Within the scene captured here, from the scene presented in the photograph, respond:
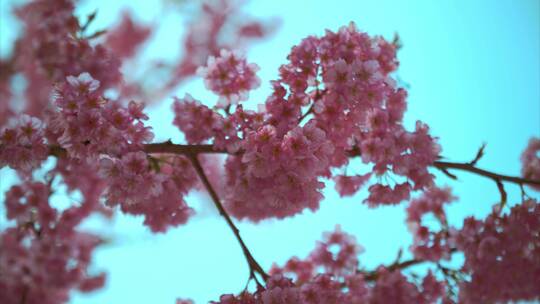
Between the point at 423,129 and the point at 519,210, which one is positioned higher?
the point at 423,129

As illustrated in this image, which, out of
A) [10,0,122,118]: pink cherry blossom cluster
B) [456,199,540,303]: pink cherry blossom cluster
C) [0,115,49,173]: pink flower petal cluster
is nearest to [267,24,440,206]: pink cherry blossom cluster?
[456,199,540,303]: pink cherry blossom cluster

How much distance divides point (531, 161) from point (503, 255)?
111cm

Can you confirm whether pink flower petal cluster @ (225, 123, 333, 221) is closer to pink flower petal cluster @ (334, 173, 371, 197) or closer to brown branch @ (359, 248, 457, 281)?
pink flower petal cluster @ (334, 173, 371, 197)

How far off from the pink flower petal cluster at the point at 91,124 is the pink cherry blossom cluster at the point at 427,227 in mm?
2001

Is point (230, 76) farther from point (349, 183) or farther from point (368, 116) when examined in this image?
point (349, 183)

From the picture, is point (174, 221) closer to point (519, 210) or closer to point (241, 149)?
point (241, 149)

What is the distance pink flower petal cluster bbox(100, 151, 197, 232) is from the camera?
247cm

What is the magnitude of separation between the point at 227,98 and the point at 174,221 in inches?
42.3

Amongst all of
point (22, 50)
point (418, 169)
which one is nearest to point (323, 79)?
point (418, 169)

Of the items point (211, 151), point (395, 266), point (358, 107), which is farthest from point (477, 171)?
point (211, 151)

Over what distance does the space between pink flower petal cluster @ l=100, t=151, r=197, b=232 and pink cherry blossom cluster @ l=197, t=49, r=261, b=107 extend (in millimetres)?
570

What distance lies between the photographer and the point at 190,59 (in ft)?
29.3

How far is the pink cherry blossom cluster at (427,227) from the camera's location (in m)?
3.64

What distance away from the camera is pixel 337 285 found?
3.01 metres
